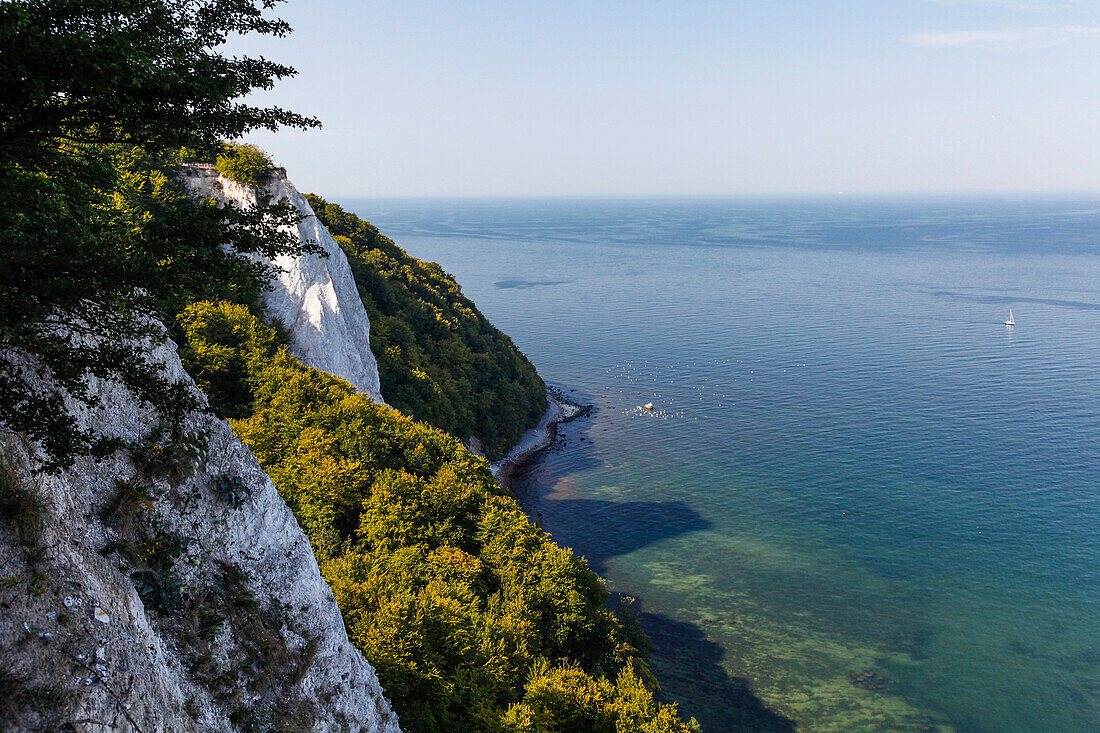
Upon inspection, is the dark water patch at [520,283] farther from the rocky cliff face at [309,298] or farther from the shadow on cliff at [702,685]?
the shadow on cliff at [702,685]

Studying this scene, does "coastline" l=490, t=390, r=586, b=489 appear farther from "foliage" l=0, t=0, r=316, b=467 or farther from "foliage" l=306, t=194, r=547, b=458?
"foliage" l=0, t=0, r=316, b=467

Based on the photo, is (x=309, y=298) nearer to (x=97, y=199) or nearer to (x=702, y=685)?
(x=97, y=199)

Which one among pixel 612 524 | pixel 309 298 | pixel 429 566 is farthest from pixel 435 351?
pixel 429 566

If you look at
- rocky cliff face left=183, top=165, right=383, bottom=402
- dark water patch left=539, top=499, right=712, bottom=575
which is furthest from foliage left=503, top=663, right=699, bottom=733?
rocky cliff face left=183, top=165, right=383, bottom=402

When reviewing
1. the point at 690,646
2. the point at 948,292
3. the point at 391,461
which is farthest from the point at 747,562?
the point at 948,292

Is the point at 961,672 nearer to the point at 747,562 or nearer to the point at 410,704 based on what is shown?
the point at 747,562

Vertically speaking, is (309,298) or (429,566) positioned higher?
(309,298)
